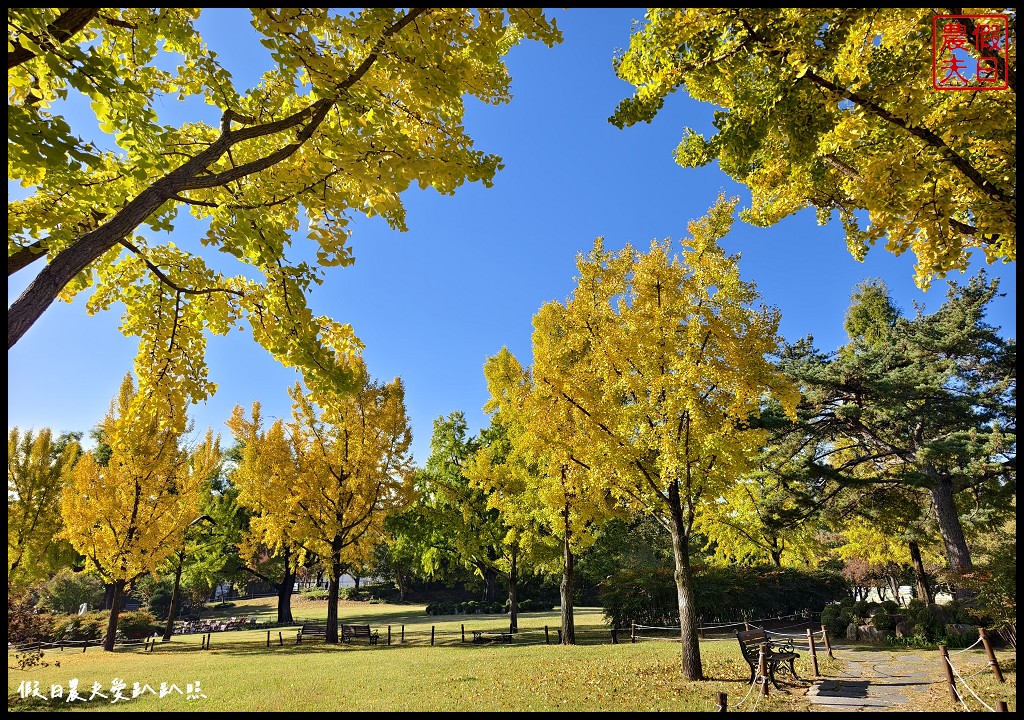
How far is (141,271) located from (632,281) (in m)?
8.89

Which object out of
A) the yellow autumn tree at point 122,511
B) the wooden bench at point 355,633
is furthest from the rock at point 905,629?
the yellow autumn tree at point 122,511

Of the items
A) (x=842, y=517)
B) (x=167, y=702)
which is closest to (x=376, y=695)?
(x=167, y=702)

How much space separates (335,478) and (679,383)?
1395 cm

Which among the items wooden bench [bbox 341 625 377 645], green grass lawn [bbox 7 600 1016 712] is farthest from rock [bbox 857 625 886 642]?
wooden bench [bbox 341 625 377 645]

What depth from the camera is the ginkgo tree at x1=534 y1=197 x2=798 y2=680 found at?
9445 mm

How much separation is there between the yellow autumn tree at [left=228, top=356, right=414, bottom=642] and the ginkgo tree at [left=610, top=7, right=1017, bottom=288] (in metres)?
15.4

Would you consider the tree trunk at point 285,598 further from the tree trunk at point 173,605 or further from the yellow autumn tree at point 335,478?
the yellow autumn tree at point 335,478

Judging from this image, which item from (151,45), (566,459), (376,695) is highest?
(151,45)

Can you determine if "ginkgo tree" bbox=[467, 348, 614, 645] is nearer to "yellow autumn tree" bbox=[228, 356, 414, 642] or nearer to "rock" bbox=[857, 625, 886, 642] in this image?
"yellow autumn tree" bbox=[228, 356, 414, 642]

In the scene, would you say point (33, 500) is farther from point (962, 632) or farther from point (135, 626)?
point (962, 632)

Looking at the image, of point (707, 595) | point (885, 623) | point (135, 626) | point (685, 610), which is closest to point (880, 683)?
point (685, 610)

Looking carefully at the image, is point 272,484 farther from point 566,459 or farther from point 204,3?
point 204,3

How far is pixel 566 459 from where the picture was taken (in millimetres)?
12211

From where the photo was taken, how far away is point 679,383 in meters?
9.54
